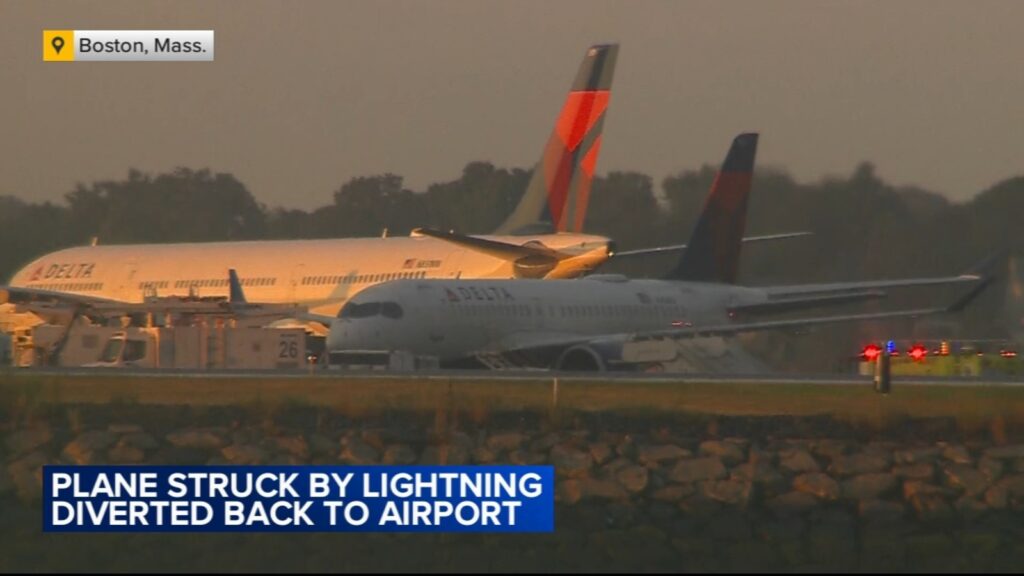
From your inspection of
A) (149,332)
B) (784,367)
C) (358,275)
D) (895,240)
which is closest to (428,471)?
(149,332)

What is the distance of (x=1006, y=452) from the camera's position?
1122 inches

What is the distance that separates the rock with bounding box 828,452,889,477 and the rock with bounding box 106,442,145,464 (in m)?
9.93

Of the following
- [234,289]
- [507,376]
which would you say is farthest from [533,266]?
[507,376]

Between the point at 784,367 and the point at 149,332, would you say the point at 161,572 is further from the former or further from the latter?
the point at 784,367

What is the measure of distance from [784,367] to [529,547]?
27687 mm

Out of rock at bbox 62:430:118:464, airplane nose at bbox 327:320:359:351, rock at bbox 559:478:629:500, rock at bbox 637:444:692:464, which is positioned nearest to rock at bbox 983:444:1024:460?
rock at bbox 637:444:692:464

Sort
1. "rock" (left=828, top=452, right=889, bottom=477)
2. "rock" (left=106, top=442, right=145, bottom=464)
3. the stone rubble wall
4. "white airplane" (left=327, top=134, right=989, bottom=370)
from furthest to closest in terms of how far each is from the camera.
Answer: "white airplane" (left=327, top=134, right=989, bottom=370), "rock" (left=106, top=442, right=145, bottom=464), "rock" (left=828, top=452, right=889, bottom=477), the stone rubble wall

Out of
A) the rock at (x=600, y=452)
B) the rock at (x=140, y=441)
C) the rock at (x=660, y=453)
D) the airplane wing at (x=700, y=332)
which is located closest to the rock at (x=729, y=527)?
the rock at (x=660, y=453)

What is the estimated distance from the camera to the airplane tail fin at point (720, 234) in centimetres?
5775

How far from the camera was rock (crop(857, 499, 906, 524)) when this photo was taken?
27.2 m

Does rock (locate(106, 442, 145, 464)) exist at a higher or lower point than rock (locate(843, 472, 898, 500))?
higher

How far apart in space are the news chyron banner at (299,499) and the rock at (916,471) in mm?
4884

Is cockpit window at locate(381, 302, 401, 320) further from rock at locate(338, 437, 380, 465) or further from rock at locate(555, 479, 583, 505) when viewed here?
rock at locate(555, 479, 583, 505)

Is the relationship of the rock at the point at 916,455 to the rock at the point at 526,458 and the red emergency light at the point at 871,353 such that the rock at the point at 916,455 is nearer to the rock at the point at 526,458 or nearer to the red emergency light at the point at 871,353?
the rock at the point at 526,458
